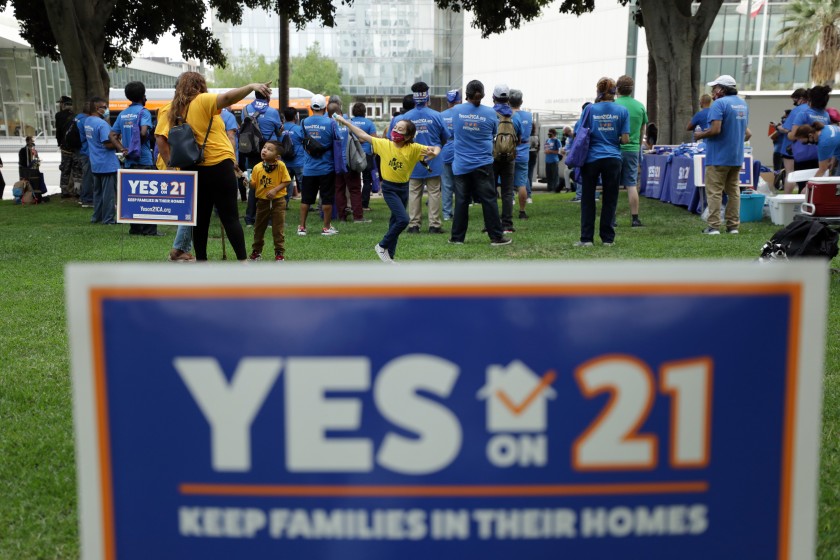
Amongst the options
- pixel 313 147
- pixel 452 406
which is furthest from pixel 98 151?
pixel 452 406

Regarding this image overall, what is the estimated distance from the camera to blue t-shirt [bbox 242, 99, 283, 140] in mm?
13492

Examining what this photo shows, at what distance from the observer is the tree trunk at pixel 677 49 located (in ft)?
54.1

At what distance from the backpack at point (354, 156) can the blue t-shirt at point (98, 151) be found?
3507 mm

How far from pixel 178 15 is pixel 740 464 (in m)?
22.4

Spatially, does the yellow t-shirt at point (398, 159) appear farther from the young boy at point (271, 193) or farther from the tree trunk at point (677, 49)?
the tree trunk at point (677, 49)

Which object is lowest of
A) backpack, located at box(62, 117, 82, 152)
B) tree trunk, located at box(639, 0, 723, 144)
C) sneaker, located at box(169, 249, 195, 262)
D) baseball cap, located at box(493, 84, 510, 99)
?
sneaker, located at box(169, 249, 195, 262)

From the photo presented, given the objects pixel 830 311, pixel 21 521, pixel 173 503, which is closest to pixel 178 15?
pixel 830 311

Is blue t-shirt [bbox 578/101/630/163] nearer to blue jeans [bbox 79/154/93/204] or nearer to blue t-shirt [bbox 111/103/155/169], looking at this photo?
blue t-shirt [bbox 111/103/155/169]

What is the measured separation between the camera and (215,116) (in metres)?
7.27

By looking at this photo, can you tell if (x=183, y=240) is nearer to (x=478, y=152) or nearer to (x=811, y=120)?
(x=478, y=152)

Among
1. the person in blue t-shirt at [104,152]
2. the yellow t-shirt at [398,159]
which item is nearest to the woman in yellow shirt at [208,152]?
the yellow t-shirt at [398,159]

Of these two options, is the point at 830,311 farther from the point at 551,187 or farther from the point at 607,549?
the point at 551,187

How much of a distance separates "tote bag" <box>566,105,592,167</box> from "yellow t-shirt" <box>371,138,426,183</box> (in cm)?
184

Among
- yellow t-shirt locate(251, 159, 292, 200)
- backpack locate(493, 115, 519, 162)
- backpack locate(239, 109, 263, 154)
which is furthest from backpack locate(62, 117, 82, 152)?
backpack locate(493, 115, 519, 162)
